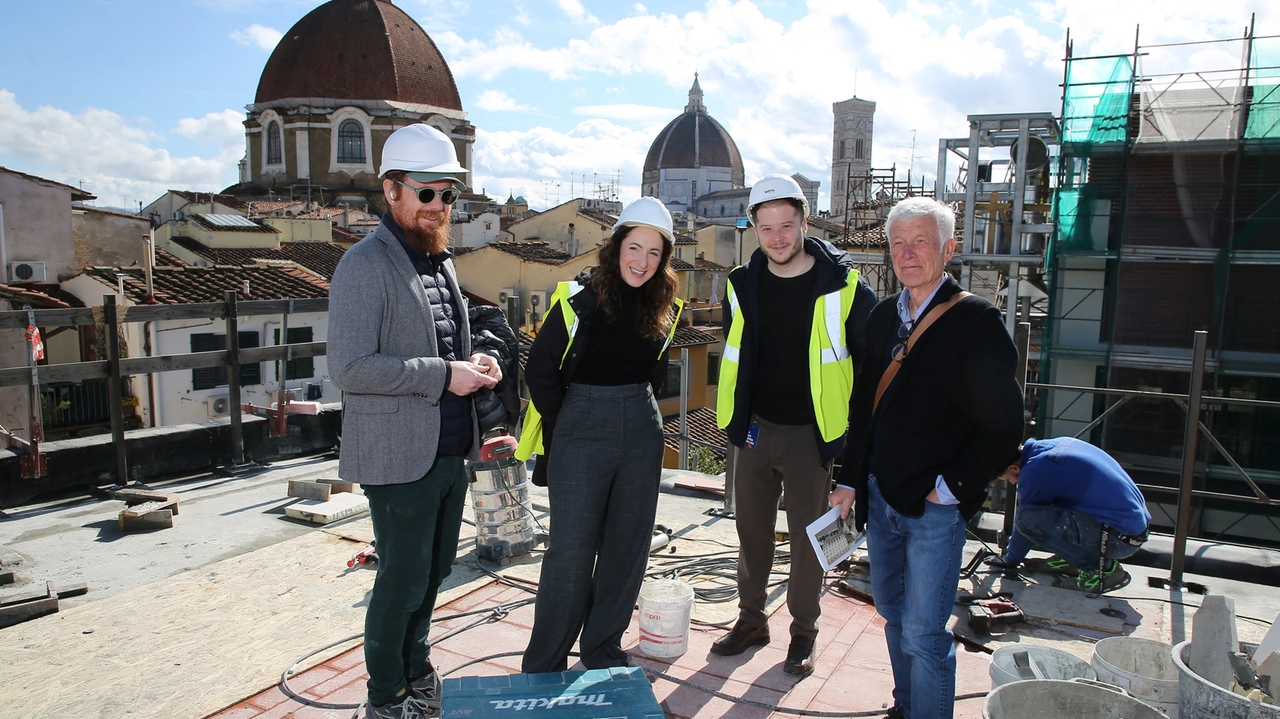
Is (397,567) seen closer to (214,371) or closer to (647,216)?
(647,216)

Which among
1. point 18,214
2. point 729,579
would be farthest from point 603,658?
point 18,214

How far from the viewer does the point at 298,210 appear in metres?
35.3

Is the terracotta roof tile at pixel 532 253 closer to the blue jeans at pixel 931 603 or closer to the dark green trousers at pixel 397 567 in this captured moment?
the dark green trousers at pixel 397 567

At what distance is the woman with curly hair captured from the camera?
284 cm

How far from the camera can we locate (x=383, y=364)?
2424mm

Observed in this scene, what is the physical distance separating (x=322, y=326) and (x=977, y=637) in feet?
62.9

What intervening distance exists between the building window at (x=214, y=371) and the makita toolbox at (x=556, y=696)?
17.5m

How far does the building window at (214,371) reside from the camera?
17.8 meters

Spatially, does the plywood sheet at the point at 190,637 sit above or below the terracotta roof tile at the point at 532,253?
below

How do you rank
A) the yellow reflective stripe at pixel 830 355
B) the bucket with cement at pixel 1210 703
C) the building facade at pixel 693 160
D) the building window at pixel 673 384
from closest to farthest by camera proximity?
the bucket with cement at pixel 1210 703
the yellow reflective stripe at pixel 830 355
the building window at pixel 673 384
the building facade at pixel 693 160

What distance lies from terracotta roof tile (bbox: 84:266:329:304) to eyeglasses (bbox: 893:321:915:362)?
630 inches

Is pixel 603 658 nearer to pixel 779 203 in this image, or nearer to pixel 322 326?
pixel 779 203

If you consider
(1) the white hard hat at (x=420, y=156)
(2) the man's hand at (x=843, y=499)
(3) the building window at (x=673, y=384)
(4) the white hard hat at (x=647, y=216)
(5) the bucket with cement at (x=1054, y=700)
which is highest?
(1) the white hard hat at (x=420, y=156)

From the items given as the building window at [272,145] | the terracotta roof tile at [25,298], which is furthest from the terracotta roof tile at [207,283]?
the building window at [272,145]
